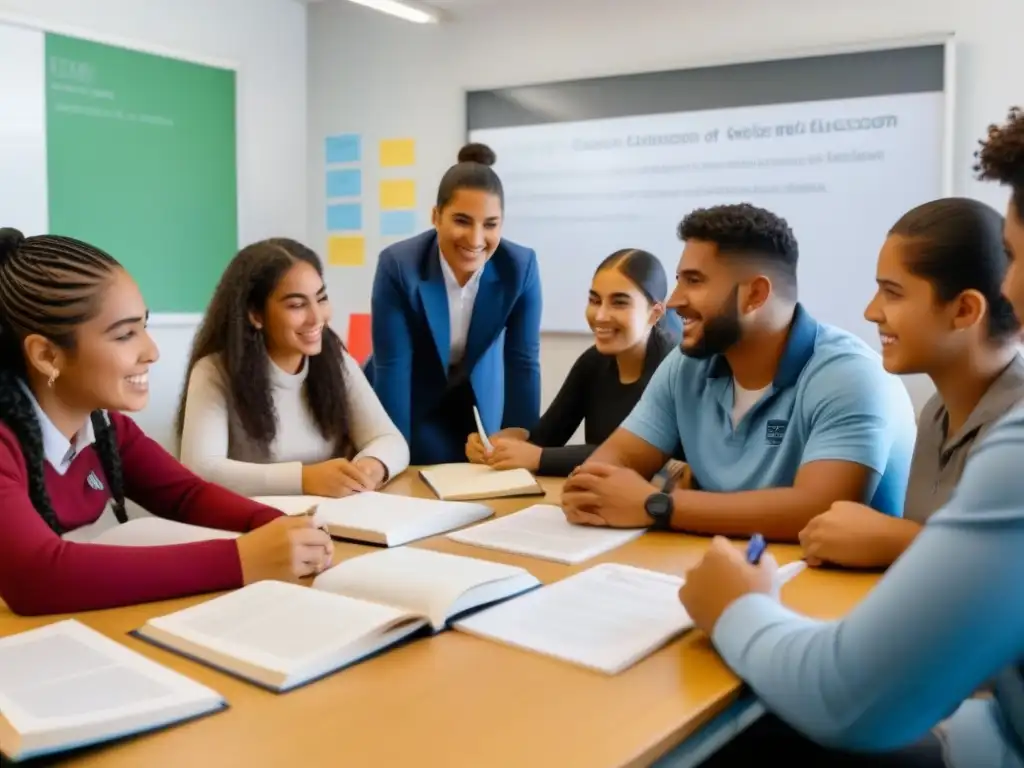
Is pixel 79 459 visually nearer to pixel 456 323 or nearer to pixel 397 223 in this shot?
pixel 456 323

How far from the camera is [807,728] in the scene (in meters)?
0.88

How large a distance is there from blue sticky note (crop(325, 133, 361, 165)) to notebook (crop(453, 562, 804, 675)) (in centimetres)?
374

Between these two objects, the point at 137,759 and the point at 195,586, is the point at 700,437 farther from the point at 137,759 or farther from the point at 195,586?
the point at 137,759

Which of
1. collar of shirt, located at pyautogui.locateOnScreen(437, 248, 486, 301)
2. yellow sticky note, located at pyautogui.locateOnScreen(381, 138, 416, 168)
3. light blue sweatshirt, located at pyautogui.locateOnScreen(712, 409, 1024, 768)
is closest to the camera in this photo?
light blue sweatshirt, located at pyautogui.locateOnScreen(712, 409, 1024, 768)

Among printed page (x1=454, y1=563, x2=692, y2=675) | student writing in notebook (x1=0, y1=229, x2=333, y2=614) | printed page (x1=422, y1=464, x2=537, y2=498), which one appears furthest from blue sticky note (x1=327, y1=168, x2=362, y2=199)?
printed page (x1=454, y1=563, x2=692, y2=675)

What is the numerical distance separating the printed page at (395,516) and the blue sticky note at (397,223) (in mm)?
2922

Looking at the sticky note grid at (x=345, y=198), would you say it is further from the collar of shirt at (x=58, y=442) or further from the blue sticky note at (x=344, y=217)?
the collar of shirt at (x=58, y=442)

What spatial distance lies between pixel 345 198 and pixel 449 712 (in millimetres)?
4081

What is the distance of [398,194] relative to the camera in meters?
4.55

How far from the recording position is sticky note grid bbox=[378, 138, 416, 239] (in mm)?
4520

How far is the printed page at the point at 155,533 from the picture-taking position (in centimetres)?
140

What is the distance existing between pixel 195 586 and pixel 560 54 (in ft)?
11.2

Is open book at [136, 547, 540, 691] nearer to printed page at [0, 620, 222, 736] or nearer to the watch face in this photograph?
printed page at [0, 620, 222, 736]

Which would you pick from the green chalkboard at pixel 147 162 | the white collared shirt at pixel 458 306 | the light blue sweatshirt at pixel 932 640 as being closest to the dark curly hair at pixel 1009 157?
the light blue sweatshirt at pixel 932 640
